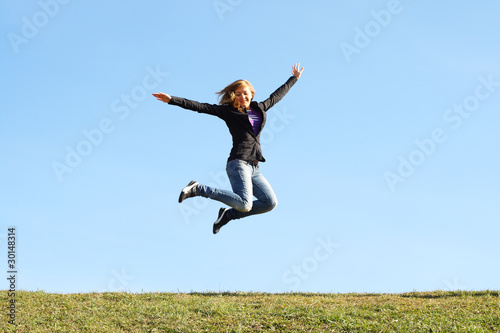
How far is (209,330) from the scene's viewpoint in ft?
33.2

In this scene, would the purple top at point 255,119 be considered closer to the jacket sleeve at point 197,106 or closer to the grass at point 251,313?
the jacket sleeve at point 197,106

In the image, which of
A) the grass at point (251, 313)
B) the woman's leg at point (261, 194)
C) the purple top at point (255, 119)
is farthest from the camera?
the grass at point (251, 313)

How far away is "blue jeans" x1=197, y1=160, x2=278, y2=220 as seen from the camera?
31.3ft

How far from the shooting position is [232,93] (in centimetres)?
1017

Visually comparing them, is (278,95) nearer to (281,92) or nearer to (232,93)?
(281,92)

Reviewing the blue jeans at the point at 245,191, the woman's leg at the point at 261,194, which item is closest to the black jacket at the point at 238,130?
the blue jeans at the point at 245,191

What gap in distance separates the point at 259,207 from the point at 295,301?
125 inches

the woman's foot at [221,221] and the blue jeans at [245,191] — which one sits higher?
the blue jeans at [245,191]

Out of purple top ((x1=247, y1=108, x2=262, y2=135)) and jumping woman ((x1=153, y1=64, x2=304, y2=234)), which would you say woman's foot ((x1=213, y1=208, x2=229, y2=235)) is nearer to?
jumping woman ((x1=153, y1=64, x2=304, y2=234))

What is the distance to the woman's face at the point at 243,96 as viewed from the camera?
1013 centimetres

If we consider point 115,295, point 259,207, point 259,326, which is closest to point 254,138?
point 259,207

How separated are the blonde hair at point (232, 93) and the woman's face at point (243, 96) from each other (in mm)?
52

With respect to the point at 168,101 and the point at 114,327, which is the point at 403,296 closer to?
the point at 114,327

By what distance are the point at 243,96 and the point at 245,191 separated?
1.80m
